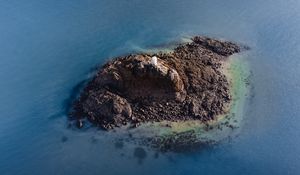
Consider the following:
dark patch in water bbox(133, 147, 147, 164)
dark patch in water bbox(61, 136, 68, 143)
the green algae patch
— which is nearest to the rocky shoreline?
the green algae patch

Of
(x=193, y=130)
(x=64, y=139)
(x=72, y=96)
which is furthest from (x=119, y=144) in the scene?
(x=72, y=96)

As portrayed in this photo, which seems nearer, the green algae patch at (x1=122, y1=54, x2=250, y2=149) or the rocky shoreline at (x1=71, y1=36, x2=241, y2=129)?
the green algae patch at (x1=122, y1=54, x2=250, y2=149)

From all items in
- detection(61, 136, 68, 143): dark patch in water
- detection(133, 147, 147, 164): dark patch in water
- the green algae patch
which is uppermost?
the green algae patch

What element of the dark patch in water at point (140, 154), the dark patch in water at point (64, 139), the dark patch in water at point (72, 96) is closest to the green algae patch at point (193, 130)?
the dark patch in water at point (140, 154)

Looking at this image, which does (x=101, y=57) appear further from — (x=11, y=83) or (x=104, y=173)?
(x=104, y=173)

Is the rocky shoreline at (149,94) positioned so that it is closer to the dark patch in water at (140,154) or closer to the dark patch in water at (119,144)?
the dark patch in water at (119,144)

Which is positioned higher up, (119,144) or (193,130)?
(193,130)

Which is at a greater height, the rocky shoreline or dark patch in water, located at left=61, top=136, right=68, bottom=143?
the rocky shoreline

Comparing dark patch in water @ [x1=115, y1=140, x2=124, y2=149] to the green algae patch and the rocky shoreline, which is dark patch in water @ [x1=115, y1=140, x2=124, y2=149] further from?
the rocky shoreline

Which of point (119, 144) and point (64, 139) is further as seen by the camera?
point (64, 139)

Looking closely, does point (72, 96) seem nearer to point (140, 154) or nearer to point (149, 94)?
point (149, 94)
